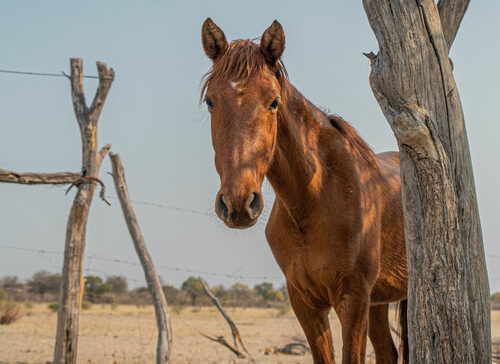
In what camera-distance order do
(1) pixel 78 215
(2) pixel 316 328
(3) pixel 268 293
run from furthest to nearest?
(3) pixel 268 293 < (1) pixel 78 215 < (2) pixel 316 328

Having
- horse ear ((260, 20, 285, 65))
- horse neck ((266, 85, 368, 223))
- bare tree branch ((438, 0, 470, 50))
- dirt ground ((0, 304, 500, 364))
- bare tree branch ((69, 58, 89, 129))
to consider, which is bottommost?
dirt ground ((0, 304, 500, 364))

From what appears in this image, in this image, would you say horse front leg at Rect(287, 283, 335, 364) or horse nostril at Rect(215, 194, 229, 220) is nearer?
horse nostril at Rect(215, 194, 229, 220)

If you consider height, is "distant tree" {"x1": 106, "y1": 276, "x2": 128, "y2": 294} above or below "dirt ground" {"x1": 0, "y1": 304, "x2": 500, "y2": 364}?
above

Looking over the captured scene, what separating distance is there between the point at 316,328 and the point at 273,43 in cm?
212

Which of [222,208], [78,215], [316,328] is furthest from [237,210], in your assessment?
[78,215]

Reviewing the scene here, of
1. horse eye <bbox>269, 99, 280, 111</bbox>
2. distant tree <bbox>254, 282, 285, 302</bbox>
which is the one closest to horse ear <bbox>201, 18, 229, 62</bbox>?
horse eye <bbox>269, 99, 280, 111</bbox>

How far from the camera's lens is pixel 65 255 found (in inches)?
267

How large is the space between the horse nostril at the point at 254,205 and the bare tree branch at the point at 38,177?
16.1ft

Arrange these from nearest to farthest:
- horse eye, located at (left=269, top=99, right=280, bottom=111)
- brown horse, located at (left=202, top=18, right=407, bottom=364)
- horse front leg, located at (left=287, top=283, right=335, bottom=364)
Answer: brown horse, located at (left=202, top=18, right=407, bottom=364) < horse eye, located at (left=269, top=99, right=280, bottom=111) < horse front leg, located at (left=287, top=283, right=335, bottom=364)

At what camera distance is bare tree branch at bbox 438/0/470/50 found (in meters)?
3.22

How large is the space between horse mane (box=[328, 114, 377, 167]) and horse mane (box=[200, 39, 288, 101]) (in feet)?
2.95

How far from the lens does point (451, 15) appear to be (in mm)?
3223

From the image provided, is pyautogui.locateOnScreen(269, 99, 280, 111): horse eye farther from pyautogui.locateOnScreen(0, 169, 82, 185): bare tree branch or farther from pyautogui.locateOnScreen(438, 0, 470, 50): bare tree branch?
pyautogui.locateOnScreen(0, 169, 82, 185): bare tree branch

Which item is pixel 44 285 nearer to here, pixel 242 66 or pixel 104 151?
pixel 104 151
